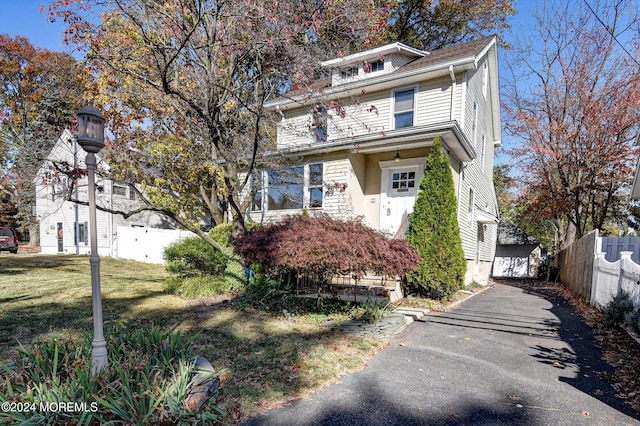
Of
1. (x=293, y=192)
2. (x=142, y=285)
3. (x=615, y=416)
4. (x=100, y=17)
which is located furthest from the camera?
(x=293, y=192)

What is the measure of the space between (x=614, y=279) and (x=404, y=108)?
752 cm

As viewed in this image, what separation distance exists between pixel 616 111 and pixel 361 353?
1654cm

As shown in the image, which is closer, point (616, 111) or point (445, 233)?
point (445, 233)

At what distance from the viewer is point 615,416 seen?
3.12 metres

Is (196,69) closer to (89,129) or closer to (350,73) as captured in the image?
(89,129)

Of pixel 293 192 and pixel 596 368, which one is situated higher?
pixel 293 192

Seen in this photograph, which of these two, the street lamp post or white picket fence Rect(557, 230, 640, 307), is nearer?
the street lamp post

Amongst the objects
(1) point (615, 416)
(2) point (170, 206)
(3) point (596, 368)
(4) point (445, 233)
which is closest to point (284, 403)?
(1) point (615, 416)

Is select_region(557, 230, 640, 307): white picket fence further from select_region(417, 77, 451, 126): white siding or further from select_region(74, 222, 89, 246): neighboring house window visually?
select_region(74, 222, 89, 246): neighboring house window

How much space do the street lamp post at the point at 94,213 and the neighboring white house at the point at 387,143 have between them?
6.21m

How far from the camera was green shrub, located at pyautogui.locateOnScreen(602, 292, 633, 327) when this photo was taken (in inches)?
219

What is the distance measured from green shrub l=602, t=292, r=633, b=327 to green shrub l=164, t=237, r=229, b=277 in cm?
847

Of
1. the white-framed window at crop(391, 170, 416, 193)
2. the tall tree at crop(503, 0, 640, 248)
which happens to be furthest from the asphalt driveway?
the tall tree at crop(503, 0, 640, 248)

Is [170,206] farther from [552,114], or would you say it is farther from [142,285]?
[552,114]
